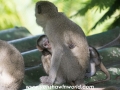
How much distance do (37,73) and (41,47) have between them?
12.7 inches

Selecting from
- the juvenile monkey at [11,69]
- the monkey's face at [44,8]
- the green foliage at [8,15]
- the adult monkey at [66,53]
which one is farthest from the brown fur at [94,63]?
the green foliage at [8,15]

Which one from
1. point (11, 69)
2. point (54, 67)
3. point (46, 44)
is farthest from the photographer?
point (46, 44)

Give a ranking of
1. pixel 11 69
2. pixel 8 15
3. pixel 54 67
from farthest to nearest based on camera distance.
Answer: pixel 8 15 < pixel 54 67 < pixel 11 69

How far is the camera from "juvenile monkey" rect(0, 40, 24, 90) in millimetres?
4098

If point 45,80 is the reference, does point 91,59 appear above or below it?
above

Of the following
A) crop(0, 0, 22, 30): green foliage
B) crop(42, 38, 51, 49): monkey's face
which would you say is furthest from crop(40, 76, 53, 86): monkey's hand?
crop(0, 0, 22, 30): green foliage

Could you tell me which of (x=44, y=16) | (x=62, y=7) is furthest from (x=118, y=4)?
(x=62, y=7)

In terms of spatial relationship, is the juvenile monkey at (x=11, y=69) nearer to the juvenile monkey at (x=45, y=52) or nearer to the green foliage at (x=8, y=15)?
the juvenile monkey at (x=45, y=52)

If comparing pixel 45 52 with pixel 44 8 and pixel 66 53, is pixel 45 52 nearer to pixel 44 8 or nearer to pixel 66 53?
pixel 66 53

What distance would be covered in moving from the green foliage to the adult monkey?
771cm

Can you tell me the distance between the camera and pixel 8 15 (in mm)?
12000

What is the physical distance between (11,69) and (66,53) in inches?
24.7

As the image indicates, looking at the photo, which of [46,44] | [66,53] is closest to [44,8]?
[46,44]

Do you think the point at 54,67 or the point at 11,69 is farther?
the point at 54,67
